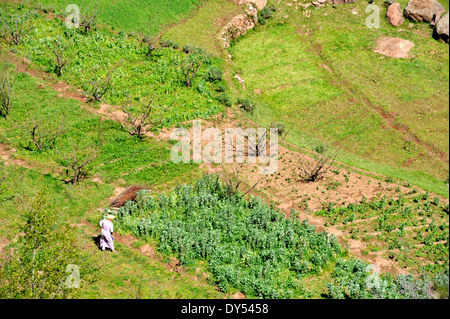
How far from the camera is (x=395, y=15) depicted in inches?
1339

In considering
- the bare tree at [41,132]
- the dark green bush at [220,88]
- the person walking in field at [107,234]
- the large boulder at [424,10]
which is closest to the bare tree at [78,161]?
the bare tree at [41,132]

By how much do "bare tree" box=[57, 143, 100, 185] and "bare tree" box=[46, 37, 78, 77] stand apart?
19.3ft

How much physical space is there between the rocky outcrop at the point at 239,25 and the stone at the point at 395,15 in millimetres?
9267

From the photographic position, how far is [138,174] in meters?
21.5

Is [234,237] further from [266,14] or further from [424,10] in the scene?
[424,10]

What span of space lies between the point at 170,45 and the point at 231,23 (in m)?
5.20

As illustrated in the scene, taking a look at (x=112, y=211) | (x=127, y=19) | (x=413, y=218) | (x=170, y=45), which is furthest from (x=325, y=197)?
(x=127, y=19)

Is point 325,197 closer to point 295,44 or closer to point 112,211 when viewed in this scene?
point 112,211

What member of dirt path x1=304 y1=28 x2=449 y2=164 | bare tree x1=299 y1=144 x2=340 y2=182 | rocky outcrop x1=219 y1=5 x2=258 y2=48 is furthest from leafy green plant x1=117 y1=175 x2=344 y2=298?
rocky outcrop x1=219 y1=5 x2=258 y2=48

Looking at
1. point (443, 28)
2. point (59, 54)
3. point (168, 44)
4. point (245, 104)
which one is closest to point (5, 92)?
point (59, 54)

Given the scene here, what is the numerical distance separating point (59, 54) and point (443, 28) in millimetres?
23807

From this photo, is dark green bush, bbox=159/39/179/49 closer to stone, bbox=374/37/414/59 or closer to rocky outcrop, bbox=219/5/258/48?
rocky outcrop, bbox=219/5/258/48

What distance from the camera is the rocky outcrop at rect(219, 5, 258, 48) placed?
32084 millimetres
